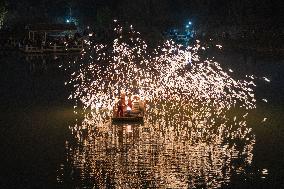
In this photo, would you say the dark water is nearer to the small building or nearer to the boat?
the boat

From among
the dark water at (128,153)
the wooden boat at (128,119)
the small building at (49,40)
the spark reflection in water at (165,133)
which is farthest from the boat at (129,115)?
the small building at (49,40)

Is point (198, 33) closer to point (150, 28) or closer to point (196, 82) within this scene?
point (150, 28)

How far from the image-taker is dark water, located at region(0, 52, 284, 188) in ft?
73.0

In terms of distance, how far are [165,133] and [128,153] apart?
389 cm

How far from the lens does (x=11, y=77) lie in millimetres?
49469

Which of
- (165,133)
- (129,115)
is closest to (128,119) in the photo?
(129,115)

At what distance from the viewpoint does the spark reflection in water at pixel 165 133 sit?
22.8m

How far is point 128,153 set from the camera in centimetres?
2555

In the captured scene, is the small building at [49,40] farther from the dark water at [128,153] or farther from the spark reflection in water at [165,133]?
the dark water at [128,153]

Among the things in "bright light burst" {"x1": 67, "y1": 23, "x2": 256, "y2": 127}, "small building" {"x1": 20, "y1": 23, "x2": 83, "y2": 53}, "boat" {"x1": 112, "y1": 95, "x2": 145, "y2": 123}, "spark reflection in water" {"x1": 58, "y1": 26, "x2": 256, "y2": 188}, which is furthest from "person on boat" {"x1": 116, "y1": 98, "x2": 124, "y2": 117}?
"small building" {"x1": 20, "y1": 23, "x2": 83, "y2": 53}

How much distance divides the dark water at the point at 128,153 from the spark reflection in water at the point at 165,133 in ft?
0.14

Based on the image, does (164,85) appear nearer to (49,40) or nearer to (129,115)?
(129,115)

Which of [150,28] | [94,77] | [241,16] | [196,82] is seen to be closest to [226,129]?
[196,82]

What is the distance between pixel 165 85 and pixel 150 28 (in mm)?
57515
